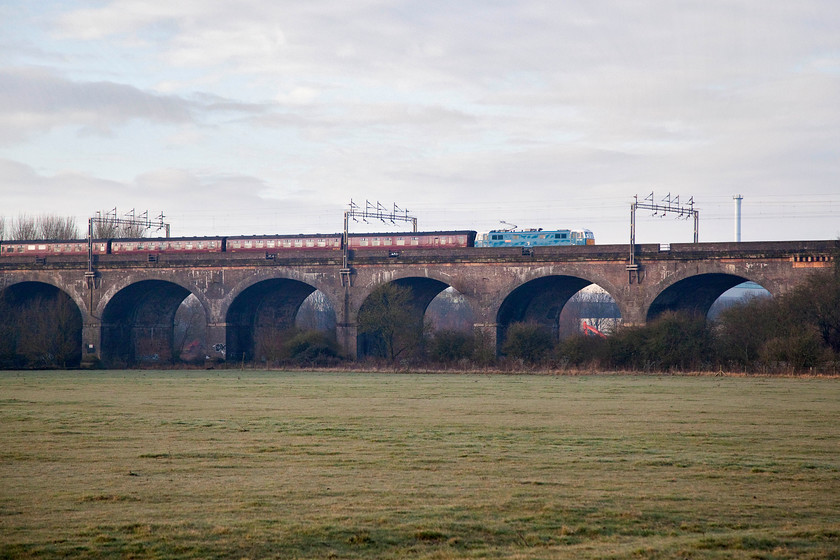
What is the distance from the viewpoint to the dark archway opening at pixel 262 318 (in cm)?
4828

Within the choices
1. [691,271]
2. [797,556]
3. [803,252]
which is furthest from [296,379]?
[797,556]

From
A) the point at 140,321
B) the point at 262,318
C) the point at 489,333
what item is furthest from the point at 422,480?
the point at 140,321

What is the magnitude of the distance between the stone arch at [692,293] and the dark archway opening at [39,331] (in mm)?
29844

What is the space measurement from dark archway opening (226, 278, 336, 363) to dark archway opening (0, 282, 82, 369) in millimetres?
8570

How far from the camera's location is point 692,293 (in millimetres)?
41906

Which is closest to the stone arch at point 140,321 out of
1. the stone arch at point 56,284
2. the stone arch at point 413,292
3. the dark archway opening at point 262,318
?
the stone arch at point 56,284

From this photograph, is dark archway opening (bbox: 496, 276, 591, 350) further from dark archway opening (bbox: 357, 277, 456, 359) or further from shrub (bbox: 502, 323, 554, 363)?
dark archway opening (bbox: 357, 277, 456, 359)

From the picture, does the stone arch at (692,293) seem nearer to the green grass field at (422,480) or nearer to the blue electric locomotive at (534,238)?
the blue electric locomotive at (534,238)

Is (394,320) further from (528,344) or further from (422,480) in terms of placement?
(422,480)

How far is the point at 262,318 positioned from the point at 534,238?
16.2 m

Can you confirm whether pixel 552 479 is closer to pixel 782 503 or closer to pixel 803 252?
pixel 782 503

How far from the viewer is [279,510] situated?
8.80 m

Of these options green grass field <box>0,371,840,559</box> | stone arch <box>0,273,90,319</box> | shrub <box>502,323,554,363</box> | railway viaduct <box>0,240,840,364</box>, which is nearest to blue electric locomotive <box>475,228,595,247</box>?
railway viaduct <box>0,240,840,364</box>

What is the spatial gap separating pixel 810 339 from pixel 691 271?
8054mm
